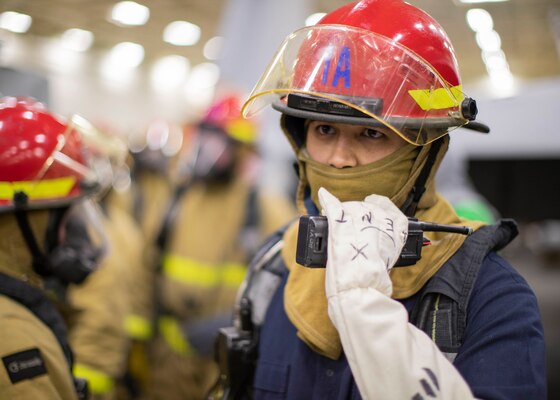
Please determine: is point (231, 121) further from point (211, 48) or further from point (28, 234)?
point (211, 48)

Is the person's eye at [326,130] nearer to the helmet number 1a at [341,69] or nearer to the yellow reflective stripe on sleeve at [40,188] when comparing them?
the helmet number 1a at [341,69]

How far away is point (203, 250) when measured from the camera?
12.2ft

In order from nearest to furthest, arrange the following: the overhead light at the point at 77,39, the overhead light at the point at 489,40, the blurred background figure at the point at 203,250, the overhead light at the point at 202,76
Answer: the blurred background figure at the point at 203,250
the overhead light at the point at 489,40
the overhead light at the point at 77,39
the overhead light at the point at 202,76

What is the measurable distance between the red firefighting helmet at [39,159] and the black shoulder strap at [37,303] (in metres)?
0.25

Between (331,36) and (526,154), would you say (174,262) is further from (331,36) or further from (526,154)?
(526,154)

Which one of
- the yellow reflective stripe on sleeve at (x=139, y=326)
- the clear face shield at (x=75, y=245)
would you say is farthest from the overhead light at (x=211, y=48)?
the clear face shield at (x=75, y=245)

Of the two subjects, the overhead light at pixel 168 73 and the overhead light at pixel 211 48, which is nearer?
the overhead light at pixel 211 48

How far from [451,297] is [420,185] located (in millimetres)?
334

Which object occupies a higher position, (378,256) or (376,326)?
(378,256)

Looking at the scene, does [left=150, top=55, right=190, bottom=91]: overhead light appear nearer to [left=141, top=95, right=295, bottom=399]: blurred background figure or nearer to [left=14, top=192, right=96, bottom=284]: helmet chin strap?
[left=141, top=95, right=295, bottom=399]: blurred background figure

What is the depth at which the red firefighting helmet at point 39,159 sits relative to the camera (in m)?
1.82

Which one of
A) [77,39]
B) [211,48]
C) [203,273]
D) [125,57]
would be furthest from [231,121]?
[125,57]

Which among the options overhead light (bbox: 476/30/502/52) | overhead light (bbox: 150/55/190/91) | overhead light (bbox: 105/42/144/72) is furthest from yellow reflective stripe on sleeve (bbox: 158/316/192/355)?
overhead light (bbox: 150/55/190/91)

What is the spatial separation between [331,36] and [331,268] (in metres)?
0.63
